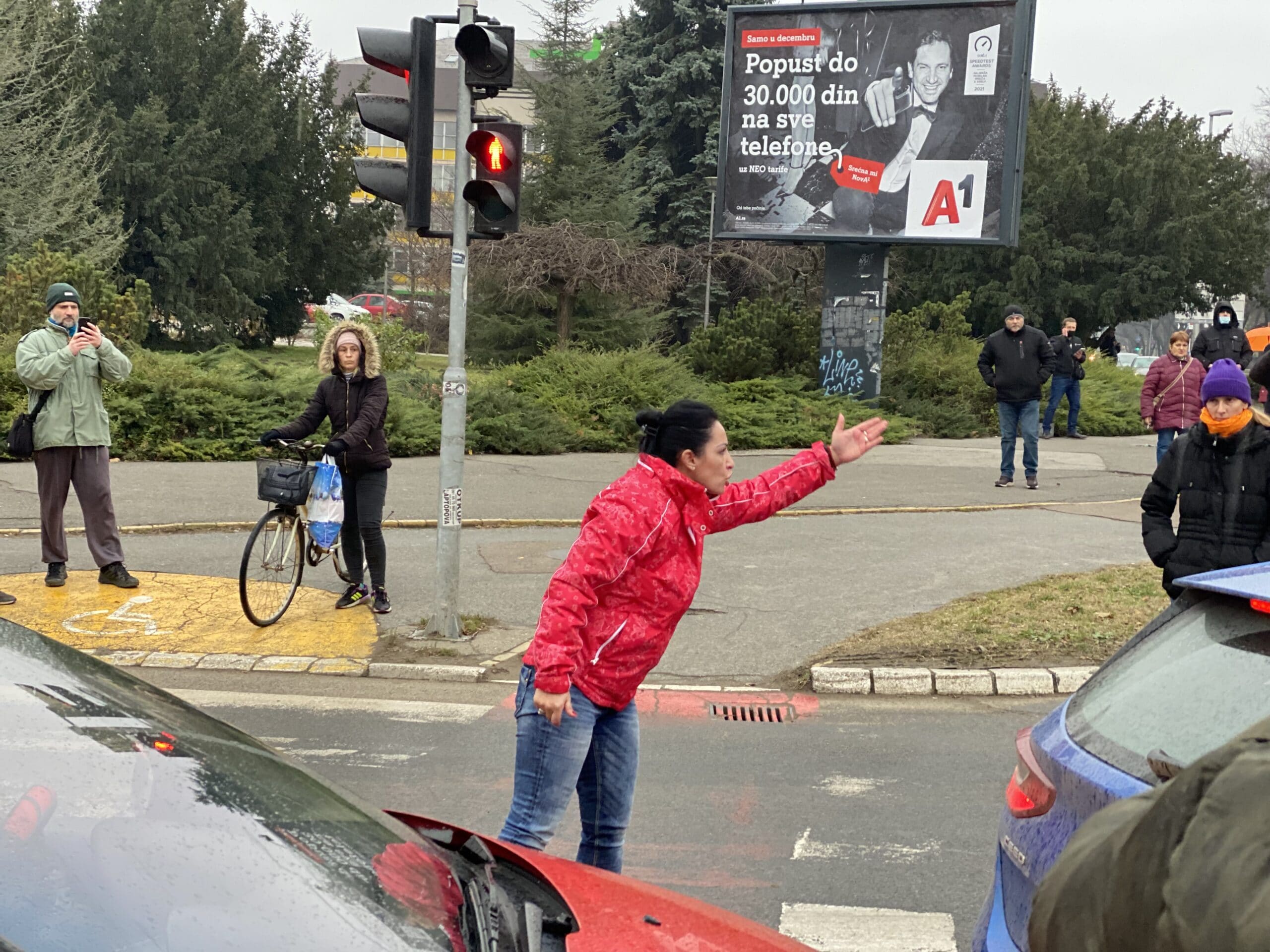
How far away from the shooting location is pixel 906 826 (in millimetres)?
5293

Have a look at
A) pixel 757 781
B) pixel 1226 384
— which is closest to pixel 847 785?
pixel 757 781

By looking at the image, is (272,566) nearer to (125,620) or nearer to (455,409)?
(125,620)

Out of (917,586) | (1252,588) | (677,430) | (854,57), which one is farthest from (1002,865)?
(854,57)

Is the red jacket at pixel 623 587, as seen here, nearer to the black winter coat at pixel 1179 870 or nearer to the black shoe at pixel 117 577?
the black winter coat at pixel 1179 870

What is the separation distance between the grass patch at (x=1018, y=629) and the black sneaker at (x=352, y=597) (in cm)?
312

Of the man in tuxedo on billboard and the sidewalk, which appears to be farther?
the man in tuxedo on billboard

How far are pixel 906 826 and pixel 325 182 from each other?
36.8 m

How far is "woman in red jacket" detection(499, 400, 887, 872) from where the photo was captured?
150 inches

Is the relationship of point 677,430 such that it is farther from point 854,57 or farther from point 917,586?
point 854,57

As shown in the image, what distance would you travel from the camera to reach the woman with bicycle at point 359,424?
28.3 feet

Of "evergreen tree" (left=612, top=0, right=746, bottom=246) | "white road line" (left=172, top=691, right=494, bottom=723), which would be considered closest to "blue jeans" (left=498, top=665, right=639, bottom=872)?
"white road line" (left=172, top=691, right=494, bottom=723)

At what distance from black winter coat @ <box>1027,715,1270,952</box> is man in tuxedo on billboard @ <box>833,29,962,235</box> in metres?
21.6

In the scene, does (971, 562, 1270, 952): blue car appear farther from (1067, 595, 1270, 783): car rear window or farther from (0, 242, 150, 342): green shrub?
(0, 242, 150, 342): green shrub

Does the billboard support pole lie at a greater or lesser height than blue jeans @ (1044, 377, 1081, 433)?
greater
